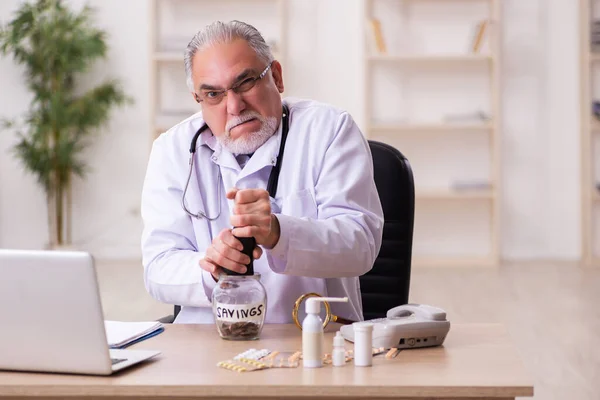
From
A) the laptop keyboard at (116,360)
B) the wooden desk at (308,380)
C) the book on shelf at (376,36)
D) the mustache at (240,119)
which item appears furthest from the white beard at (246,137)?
the book on shelf at (376,36)

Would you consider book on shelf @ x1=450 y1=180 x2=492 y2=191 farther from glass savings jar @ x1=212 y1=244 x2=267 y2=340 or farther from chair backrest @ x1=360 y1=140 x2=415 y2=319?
glass savings jar @ x1=212 y1=244 x2=267 y2=340

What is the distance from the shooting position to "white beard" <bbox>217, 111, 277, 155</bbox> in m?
2.01

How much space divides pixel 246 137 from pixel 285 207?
180 mm

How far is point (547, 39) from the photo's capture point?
6699 millimetres

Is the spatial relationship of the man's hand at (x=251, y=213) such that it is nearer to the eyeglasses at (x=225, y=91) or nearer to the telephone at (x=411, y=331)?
the telephone at (x=411, y=331)

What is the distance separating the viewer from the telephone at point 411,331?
4.99 feet

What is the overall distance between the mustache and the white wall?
15.3 feet

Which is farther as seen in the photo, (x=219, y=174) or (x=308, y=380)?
(x=219, y=174)

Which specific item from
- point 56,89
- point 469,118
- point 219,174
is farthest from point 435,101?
point 219,174

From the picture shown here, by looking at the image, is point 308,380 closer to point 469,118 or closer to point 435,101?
point 469,118

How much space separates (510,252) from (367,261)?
5.10m

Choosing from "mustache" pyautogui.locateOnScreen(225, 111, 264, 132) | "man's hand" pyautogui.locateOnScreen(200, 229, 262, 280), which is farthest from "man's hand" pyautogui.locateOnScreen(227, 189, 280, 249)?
"mustache" pyautogui.locateOnScreen(225, 111, 264, 132)

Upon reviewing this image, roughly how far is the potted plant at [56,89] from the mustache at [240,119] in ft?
15.2

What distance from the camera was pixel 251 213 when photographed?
65.4 inches
